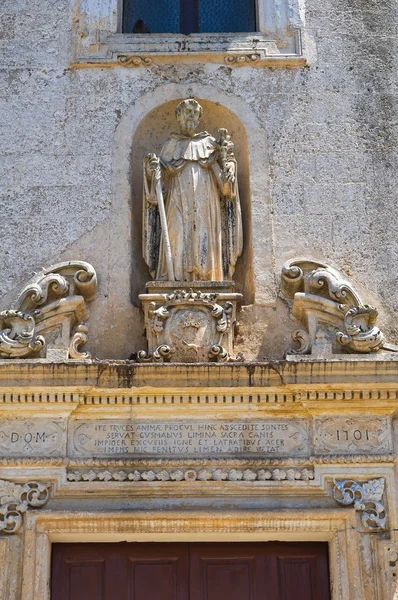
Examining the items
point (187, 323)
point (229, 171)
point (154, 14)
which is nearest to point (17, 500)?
point (187, 323)

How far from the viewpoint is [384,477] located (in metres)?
9.11

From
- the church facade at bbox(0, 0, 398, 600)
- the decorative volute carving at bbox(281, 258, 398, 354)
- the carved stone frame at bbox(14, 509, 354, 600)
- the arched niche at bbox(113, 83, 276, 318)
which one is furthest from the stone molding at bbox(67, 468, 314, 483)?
the arched niche at bbox(113, 83, 276, 318)

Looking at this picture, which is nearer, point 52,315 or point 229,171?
point 52,315

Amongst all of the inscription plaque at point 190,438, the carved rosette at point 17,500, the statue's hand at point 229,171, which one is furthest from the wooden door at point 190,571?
the statue's hand at point 229,171

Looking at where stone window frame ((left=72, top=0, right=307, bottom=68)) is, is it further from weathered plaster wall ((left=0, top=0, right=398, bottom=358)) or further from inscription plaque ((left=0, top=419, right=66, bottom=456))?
inscription plaque ((left=0, top=419, right=66, bottom=456))

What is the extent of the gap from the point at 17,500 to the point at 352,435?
8.62ft

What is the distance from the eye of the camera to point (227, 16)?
448 inches

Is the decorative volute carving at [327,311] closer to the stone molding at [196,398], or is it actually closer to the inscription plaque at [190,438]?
the stone molding at [196,398]

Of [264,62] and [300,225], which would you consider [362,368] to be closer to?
[300,225]

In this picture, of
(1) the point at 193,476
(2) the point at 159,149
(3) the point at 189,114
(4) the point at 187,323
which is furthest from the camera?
(2) the point at 159,149

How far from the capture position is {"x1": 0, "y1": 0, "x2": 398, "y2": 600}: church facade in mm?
9047

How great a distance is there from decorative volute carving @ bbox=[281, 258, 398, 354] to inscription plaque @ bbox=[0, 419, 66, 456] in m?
2.00

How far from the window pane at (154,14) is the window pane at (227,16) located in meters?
0.26

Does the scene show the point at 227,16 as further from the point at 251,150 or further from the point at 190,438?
the point at 190,438
